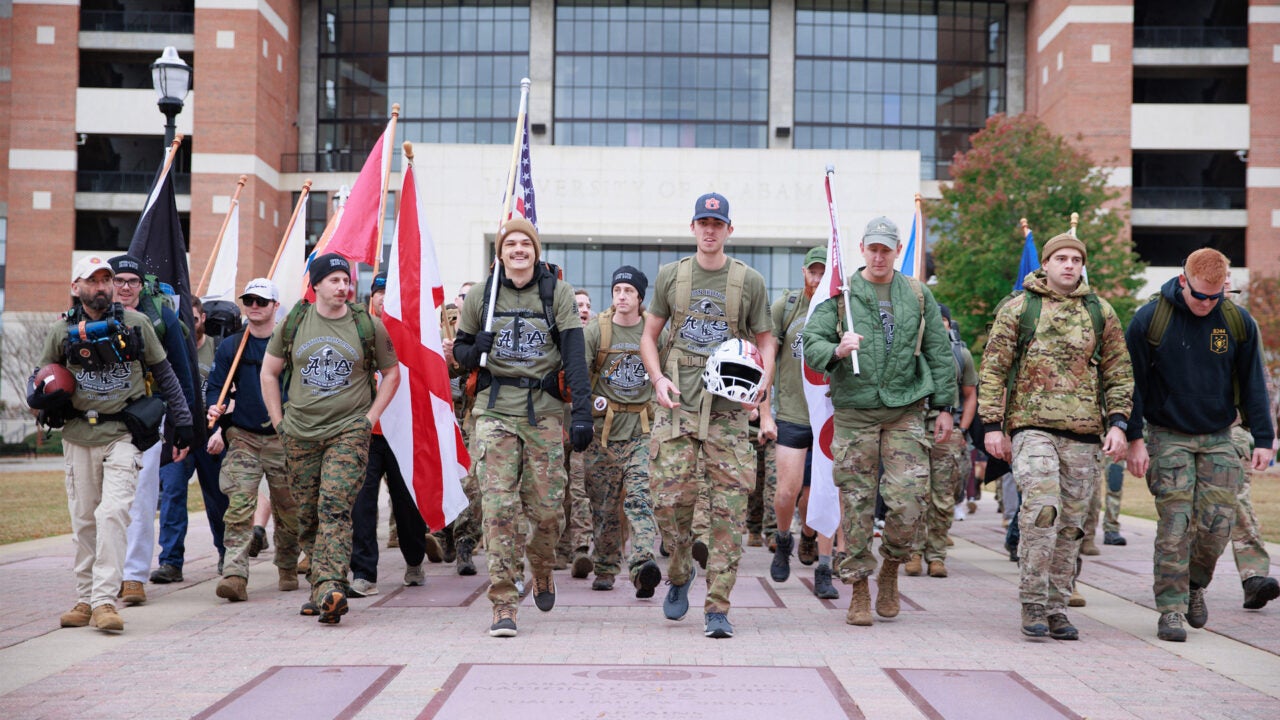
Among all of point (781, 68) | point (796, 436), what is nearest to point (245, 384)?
point (796, 436)

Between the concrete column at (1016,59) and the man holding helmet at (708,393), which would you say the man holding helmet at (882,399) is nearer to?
the man holding helmet at (708,393)

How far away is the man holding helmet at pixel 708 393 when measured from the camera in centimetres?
707

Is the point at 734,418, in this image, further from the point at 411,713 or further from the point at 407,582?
the point at 407,582

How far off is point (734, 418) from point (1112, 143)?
4885 cm

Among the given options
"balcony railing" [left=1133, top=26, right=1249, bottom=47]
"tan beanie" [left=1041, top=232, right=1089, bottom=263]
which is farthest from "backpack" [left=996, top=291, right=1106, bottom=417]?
"balcony railing" [left=1133, top=26, right=1249, bottom=47]

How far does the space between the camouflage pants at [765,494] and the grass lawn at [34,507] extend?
6.14 metres

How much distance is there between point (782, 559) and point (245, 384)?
433 cm

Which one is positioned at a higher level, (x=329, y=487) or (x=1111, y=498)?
(x=329, y=487)

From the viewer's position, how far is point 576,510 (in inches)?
412

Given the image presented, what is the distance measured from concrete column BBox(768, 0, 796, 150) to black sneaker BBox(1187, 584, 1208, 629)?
151 ft

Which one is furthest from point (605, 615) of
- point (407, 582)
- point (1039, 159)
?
point (1039, 159)

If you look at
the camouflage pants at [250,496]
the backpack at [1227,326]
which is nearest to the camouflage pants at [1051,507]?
the backpack at [1227,326]

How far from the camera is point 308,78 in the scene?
186ft

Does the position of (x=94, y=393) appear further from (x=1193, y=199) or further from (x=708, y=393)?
(x=1193, y=199)
